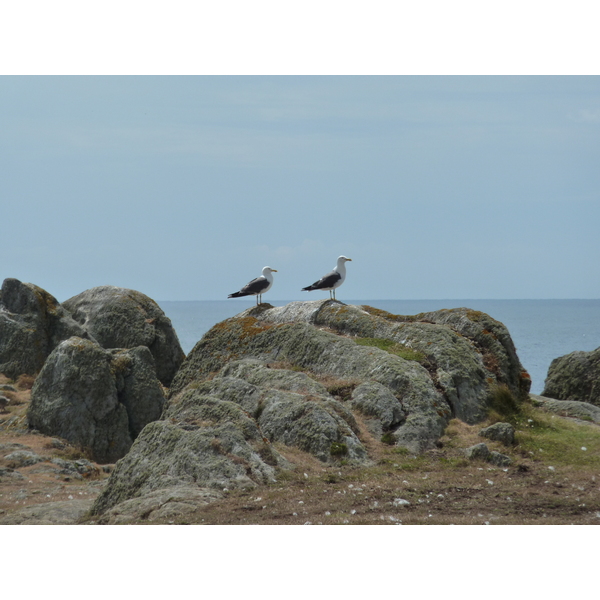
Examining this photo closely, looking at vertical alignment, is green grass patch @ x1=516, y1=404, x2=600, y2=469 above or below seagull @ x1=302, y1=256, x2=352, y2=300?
below

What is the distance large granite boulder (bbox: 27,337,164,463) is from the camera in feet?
116

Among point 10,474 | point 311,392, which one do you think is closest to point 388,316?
point 311,392

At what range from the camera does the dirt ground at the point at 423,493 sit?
14180 mm

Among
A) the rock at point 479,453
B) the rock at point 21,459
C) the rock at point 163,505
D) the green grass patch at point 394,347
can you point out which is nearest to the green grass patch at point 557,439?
the rock at point 479,453

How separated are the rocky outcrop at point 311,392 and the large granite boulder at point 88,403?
24.9ft

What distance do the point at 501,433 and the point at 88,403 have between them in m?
23.7

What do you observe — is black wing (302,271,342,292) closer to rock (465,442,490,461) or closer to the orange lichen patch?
the orange lichen patch

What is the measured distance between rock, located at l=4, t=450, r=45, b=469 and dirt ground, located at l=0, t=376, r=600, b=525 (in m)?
6.27

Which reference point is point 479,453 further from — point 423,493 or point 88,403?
point 88,403

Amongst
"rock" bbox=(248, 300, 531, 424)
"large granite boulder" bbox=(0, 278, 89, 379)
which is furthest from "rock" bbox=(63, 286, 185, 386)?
"rock" bbox=(248, 300, 531, 424)

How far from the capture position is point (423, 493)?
1605 cm

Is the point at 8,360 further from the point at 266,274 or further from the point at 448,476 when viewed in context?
the point at 448,476

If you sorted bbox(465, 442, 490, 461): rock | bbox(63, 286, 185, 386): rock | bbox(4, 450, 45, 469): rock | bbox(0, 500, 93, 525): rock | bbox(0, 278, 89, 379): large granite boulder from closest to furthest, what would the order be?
bbox(0, 500, 93, 525): rock → bbox(465, 442, 490, 461): rock → bbox(4, 450, 45, 469): rock → bbox(0, 278, 89, 379): large granite boulder → bbox(63, 286, 185, 386): rock

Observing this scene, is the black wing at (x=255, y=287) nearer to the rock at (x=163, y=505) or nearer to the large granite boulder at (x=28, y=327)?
the rock at (x=163, y=505)
